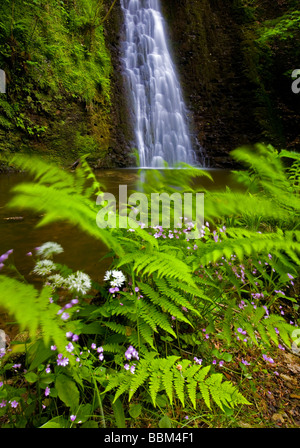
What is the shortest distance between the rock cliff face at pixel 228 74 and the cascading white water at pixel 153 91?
46 centimetres

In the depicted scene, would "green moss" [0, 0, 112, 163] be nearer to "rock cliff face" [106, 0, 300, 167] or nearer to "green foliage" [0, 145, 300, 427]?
"rock cliff face" [106, 0, 300, 167]

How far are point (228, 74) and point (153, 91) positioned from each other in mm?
3376

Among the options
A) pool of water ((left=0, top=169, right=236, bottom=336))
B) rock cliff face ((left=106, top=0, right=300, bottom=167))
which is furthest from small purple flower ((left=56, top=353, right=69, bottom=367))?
rock cliff face ((left=106, top=0, right=300, bottom=167))

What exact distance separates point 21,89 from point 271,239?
20.9ft

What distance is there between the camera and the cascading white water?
7.97m

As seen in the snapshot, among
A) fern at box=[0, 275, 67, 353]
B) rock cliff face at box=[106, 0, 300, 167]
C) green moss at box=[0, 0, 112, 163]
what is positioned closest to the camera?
fern at box=[0, 275, 67, 353]

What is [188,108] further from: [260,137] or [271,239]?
[271,239]

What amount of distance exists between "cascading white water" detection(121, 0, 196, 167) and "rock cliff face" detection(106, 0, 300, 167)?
1.52 ft

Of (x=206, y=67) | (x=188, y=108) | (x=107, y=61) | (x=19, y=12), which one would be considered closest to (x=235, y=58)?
(x=206, y=67)

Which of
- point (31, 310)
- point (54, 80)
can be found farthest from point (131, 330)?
point (54, 80)

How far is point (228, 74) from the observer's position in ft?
30.6

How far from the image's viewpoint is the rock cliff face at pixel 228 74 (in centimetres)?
869

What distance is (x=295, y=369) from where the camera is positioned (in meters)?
1.20
